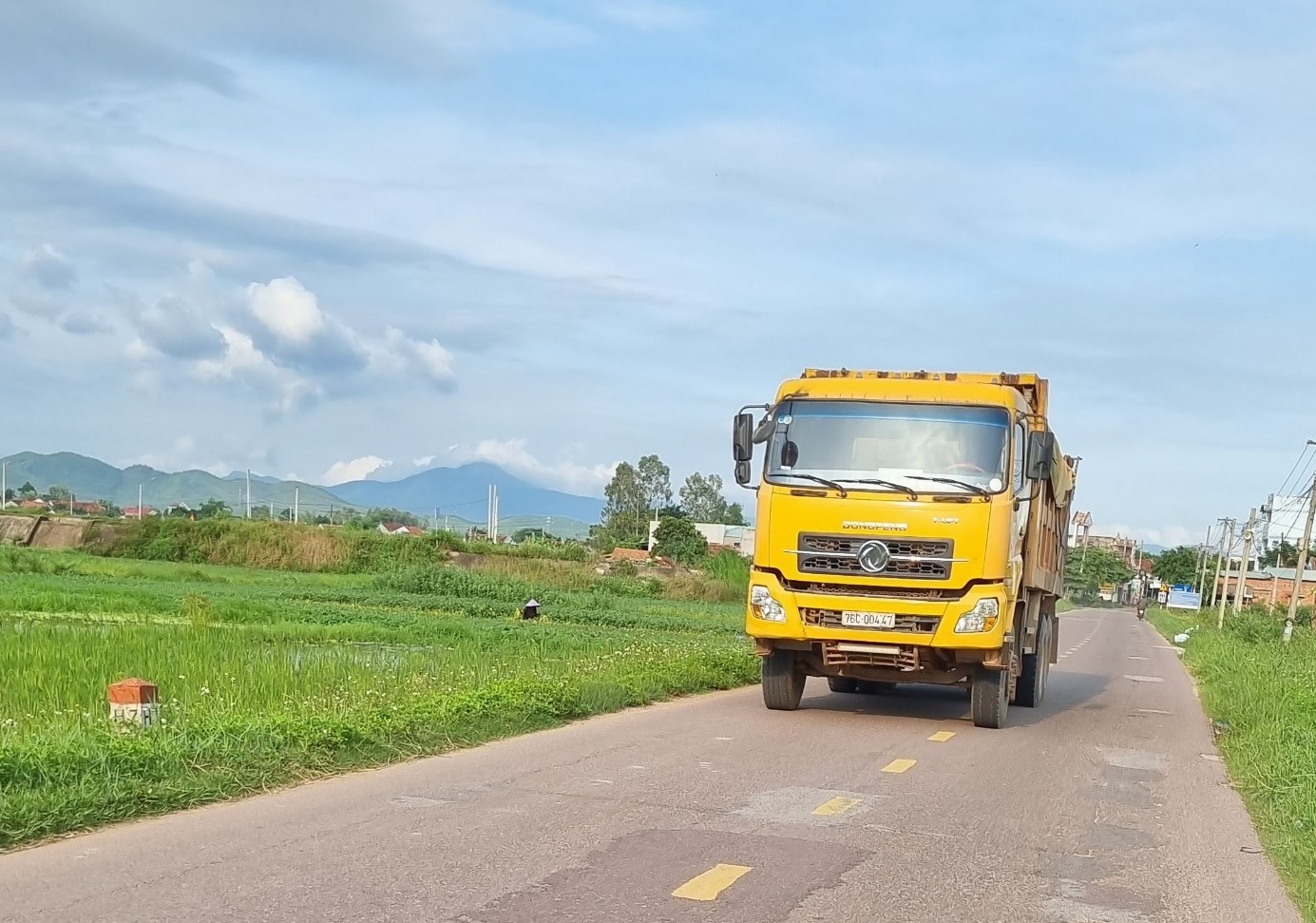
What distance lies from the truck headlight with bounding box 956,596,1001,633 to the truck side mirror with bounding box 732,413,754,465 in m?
2.57

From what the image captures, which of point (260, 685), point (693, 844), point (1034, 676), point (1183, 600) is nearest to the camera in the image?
point (693, 844)

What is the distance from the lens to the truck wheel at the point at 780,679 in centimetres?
1338

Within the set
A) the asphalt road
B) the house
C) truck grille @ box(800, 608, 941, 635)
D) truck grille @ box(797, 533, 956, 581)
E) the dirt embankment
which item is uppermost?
truck grille @ box(797, 533, 956, 581)

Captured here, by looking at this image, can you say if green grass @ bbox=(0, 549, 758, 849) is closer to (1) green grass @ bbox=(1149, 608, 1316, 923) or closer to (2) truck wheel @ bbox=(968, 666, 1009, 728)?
(2) truck wheel @ bbox=(968, 666, 1009, 728)

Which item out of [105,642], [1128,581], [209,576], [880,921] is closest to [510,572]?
[209,576]

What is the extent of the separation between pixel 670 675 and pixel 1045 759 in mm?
4655

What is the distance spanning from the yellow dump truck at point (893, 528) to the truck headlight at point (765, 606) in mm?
12

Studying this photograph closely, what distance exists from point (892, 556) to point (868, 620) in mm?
630

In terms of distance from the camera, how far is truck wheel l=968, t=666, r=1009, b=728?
12805mm

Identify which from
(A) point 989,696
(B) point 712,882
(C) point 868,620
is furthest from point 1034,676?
(B) point 712,882

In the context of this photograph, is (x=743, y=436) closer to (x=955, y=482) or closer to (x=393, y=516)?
(x=955, y=482)

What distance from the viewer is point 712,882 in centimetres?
612

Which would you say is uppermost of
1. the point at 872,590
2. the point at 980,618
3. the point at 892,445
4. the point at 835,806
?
the point at 892,445

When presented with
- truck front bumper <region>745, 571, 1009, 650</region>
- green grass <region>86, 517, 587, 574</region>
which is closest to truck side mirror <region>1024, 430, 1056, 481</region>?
truck front bumper <region>745, 571, 1009, 650</region>
